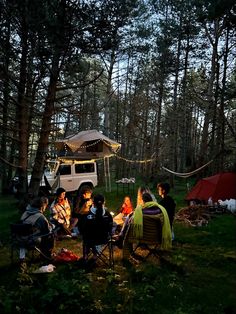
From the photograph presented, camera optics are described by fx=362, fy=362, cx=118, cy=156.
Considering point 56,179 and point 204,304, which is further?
point 56,179

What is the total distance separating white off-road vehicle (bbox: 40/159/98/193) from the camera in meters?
16.3

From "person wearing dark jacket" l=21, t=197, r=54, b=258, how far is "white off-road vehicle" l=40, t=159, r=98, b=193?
32.1 feet

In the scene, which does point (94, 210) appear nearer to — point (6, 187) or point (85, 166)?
point (85, 166)

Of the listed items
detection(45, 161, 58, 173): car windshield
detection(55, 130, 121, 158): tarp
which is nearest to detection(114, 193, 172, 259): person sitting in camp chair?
detection(45, 161, 58, 173): car windshield

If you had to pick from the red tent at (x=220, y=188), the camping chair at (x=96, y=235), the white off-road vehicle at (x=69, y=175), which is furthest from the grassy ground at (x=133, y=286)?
the white off-road vehicle at (x=69, y=175)

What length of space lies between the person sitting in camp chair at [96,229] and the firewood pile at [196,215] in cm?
436

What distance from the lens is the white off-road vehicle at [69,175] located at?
643 inches

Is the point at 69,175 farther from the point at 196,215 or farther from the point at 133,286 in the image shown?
the point at 133,286

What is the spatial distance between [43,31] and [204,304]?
21.6 ft

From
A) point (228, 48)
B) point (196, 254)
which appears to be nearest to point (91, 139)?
point (228, 48)

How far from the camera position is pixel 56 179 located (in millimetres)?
16375

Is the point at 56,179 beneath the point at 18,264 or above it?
above

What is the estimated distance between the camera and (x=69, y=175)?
54.8 feet

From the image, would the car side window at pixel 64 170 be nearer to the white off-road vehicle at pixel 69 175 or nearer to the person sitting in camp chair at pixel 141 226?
the white off-road vehicle at pixel 69 175
